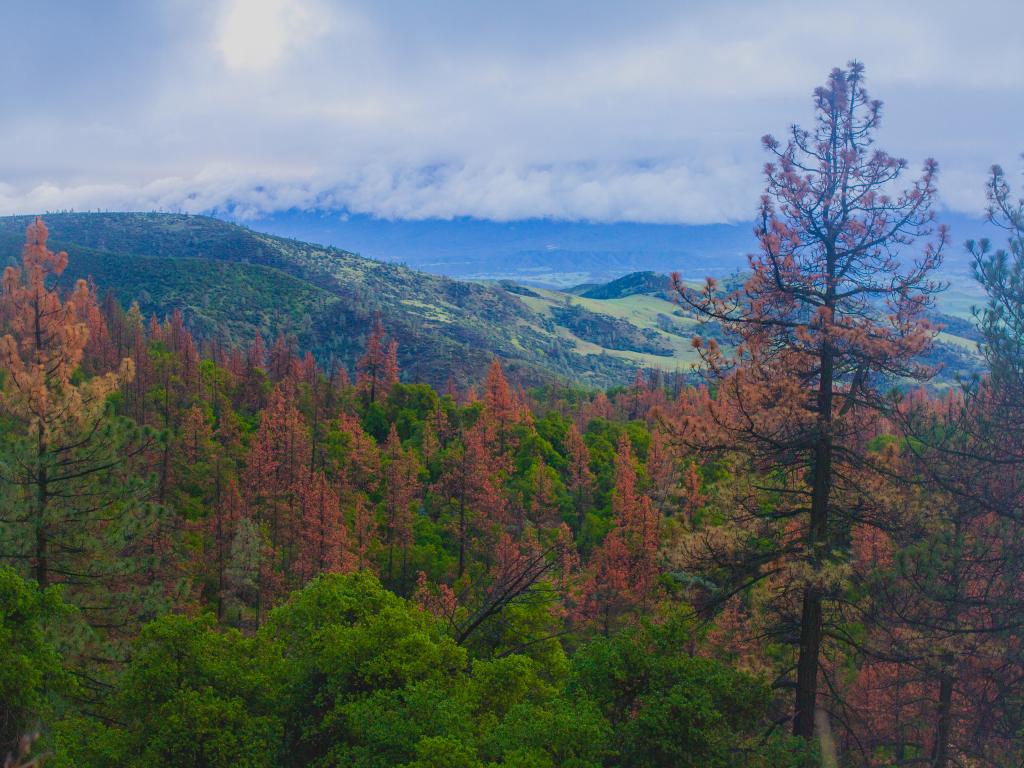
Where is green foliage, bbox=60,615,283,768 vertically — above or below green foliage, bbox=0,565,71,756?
below

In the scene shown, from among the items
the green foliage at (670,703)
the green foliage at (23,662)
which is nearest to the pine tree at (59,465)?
the green foliage at (23,662)

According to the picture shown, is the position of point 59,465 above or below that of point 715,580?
above

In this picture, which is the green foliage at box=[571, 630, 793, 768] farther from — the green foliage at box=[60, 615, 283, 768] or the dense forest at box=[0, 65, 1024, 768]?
the green foliage at box=[60, 615, 283, 768]

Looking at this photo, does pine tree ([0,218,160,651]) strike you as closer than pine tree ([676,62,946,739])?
No

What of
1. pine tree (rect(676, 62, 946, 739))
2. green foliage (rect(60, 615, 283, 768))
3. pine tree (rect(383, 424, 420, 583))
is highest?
pine tree (rect(676, 62, 946, 739))

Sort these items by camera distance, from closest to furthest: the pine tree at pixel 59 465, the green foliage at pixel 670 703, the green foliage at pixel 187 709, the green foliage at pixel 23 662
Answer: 1. the green foliage at pixel 23 662
2. the green foliage at pixel 187 709
3. the green foliage at pixel 670 703
4. the pine tree at pixel 59 465

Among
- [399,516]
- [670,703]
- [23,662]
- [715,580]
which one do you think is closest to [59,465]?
[23,662]

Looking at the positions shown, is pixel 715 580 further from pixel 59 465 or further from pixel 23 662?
pixel 59 465

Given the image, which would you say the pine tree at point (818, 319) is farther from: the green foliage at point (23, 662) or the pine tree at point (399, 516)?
the pine tree at point (399, 516)

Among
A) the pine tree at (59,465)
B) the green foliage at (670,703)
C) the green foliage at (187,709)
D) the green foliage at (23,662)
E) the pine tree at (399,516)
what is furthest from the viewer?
the pine tree at (399,516)

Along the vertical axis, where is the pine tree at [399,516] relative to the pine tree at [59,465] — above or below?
below

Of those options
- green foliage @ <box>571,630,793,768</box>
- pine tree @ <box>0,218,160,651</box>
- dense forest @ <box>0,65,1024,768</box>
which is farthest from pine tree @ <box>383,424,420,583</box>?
green foliage @ <box>571,630,793,768</box>

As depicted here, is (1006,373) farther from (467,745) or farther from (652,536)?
(652,536)

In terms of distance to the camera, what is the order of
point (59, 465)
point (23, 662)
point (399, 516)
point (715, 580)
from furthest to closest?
point (399, 516), point (59, 465), point (715, 580), point (23, 662)
